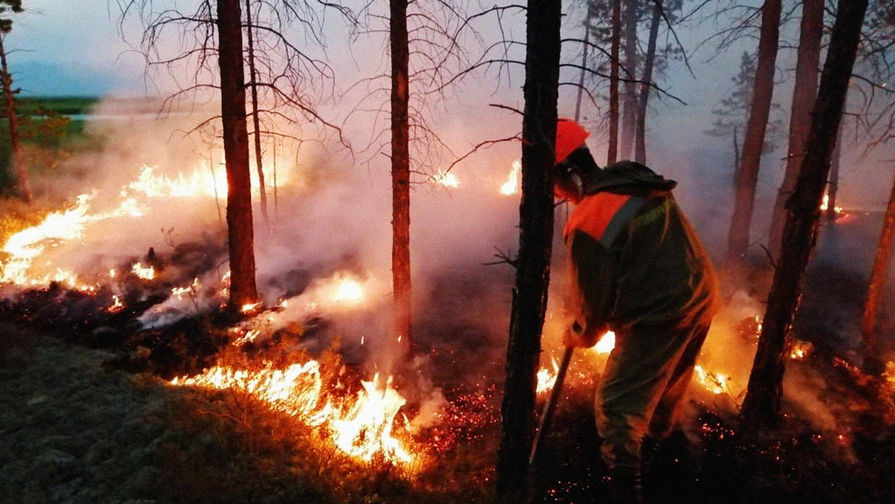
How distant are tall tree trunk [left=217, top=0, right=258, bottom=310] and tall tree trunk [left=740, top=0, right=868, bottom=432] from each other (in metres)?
7.83

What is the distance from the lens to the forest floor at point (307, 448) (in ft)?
12.5

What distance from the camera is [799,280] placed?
15.7 feet

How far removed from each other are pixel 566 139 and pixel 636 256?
887mm

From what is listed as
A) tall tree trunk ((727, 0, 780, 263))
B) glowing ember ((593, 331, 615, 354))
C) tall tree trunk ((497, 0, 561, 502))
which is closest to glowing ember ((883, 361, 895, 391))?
glowing ember ((593, 331, 615, 354))

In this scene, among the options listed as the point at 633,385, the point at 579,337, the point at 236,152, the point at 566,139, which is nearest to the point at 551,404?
the point at 579,337

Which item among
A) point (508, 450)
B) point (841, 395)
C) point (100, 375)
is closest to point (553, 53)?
point (508, 450)

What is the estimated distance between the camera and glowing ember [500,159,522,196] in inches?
926

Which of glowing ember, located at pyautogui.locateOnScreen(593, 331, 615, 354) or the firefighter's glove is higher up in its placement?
the firefighter's glove

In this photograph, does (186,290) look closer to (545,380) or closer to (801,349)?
(545,380)

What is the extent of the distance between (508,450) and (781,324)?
11.2 feet

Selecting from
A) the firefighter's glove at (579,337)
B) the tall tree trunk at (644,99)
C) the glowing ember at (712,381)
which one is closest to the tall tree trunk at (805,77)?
the glowing ember at (712,381)

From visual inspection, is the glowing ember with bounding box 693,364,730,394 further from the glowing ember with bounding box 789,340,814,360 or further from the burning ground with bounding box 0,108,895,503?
the glowing ember with bounding box 789,340,814,360

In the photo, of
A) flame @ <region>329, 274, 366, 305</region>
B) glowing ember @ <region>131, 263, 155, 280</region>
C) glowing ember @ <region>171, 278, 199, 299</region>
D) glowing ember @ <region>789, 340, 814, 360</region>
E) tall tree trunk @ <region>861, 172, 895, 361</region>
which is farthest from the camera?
glowing ember @ <region>131, 263, 155, 280</region>

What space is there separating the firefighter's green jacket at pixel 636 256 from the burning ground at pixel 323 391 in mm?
1819
